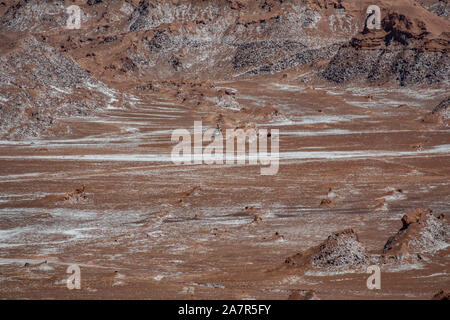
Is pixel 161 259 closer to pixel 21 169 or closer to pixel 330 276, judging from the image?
pixel 330 276

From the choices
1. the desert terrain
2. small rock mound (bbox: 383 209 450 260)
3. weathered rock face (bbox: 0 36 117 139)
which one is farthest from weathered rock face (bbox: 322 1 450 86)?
small rock mound (bbox: 383 209 450 260)

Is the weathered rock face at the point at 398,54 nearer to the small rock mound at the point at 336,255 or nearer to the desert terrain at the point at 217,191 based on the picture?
the desert terrain at the point at 217,191

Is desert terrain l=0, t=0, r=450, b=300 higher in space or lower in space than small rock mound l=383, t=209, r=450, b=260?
lower

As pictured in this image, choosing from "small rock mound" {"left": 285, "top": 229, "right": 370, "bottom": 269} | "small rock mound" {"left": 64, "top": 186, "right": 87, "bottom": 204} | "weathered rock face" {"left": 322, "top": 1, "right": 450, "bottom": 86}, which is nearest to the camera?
"small rock mound" {"left": 285, "top": 229, "right": 370, "bottom": 269}

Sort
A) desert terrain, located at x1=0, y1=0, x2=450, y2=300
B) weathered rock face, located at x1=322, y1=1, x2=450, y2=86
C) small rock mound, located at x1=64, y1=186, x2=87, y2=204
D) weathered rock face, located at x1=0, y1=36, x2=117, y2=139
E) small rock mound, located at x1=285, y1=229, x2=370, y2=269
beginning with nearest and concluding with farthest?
desert terrain, located at x1=0, y1=0, x2=450, y2=300 → small rock mound, located at x1=285, y1=229, x2=370, y2=269 → small rock mound, located at x1=64, y1=186, x2=87, y2=204 → weathered rock face, located at x1=0, y1=36, x2=117, y2=139 → weathered rock face, located at x1=322, y1=1, x2=450, y2=86

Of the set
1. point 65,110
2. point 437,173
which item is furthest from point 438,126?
point 65,110

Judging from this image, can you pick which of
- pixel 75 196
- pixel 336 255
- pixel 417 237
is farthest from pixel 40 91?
pixel 336 255

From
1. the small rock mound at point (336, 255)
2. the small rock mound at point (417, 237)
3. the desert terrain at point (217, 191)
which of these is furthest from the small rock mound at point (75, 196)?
the small rock mound at point (417, 237)

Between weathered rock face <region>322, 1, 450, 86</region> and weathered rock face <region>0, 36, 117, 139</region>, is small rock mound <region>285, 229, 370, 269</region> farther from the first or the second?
weathered rock face <region>322, 1, 450, 86</region>
